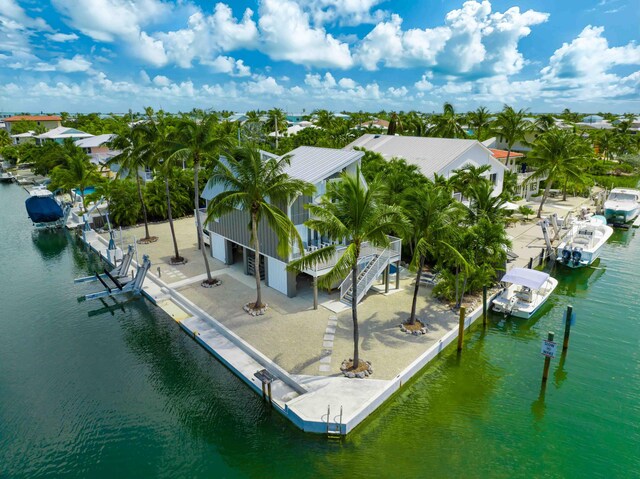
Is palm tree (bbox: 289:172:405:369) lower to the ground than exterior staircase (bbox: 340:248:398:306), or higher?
higher

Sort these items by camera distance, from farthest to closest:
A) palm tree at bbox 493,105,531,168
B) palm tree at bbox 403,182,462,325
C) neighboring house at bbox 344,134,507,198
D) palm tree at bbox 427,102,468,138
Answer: palm tree at bbox 427,102,468,138
palm tree at bbox 493,105,531,168
neighboring house at bbox 344,134,507,198
palm tree at bbox 403,182,462,325

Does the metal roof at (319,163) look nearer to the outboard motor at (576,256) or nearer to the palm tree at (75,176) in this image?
the outboard motor at (576,256)

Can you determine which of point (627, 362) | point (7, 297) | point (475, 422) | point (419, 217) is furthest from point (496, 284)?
point (7, 297)

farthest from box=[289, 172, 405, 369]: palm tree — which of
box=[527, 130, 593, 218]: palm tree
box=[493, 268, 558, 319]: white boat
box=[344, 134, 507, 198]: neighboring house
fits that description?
box=[527, 130, 593, 218]: palm tree

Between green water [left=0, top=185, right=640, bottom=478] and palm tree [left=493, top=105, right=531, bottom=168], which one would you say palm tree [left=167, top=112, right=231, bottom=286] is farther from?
palm tree [left=493, top=105, right=531, bottom=168]

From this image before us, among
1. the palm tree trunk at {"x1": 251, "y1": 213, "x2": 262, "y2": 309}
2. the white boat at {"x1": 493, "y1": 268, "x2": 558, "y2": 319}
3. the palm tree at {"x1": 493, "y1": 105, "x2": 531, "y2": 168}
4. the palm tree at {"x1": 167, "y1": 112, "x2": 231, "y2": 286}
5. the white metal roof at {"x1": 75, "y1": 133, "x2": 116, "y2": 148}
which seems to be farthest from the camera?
the white metal roof at {"x1": 75, "y1": 133, "x2": 116, "y2": 148}

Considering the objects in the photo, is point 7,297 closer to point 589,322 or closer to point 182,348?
point 182,348
